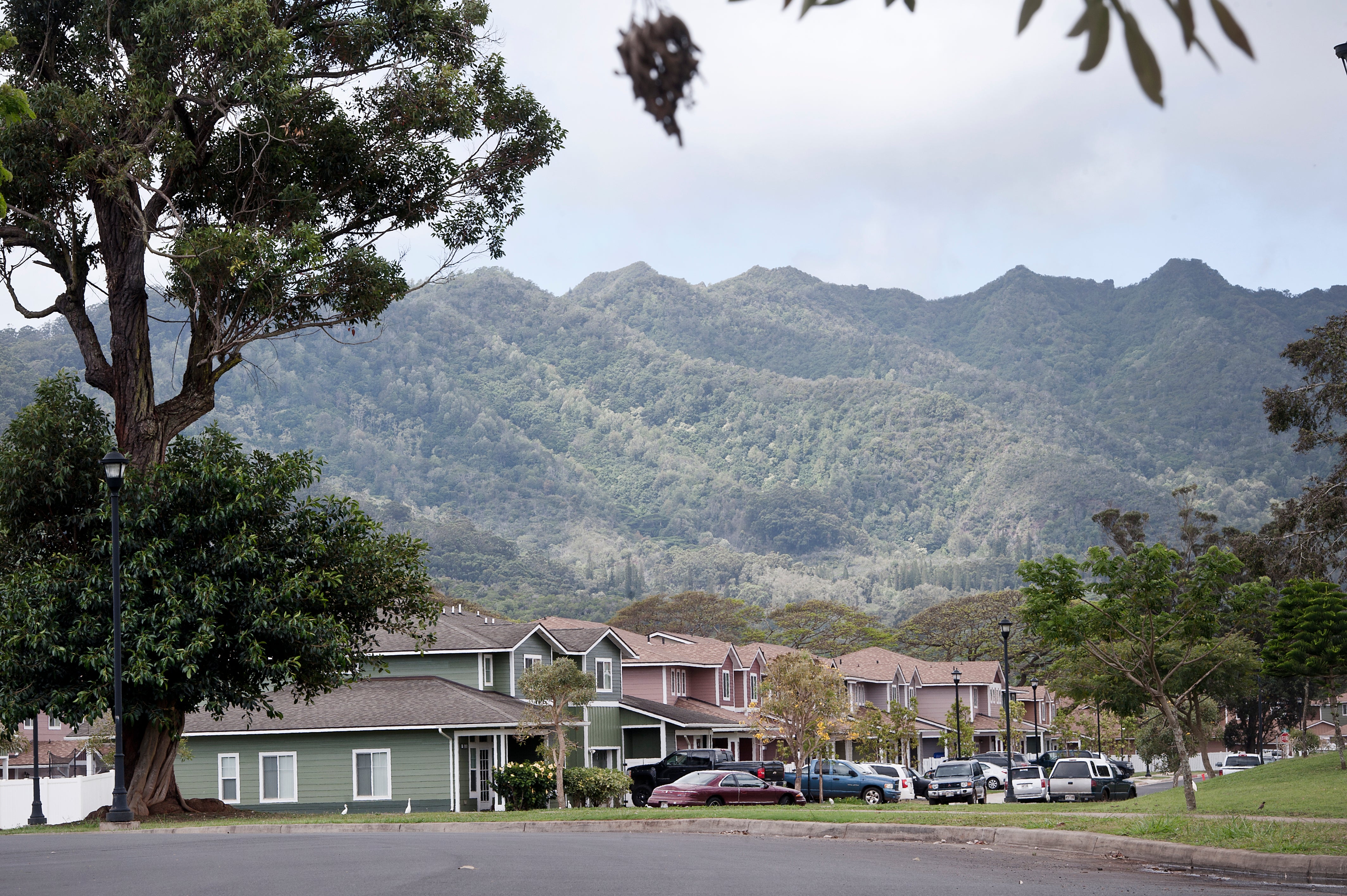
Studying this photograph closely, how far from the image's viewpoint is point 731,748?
62.0 metres

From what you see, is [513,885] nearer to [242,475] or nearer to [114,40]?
[242,475]

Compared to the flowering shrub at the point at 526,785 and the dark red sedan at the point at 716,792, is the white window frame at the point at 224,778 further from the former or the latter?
the dark red sedan at the point at 716,792

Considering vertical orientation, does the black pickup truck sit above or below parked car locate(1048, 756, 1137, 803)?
above

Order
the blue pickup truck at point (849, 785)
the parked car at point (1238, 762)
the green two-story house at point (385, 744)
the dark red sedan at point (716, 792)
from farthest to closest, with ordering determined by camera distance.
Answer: the parked car at point (1238, 762)
the blue pickup truck at point (849, 785)
the green two-story house at point (385, 744)
the dark red sedan at point (716, 792)

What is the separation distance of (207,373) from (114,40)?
23.0ft

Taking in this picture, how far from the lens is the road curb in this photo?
15469mm

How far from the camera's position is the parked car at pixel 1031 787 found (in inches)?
1834

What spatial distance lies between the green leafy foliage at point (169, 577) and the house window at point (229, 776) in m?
18.1

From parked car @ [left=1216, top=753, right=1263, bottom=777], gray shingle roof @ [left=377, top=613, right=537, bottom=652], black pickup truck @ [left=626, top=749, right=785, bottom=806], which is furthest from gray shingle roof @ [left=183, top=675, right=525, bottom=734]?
parked car @ [left=1216, top=753, right=1263, bottom=777]

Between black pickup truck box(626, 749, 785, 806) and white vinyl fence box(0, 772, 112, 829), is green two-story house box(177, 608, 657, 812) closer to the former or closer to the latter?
black pickup truck box(626, 749, 785, 806)

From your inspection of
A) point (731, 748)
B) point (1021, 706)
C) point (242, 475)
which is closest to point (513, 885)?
point (242, 475)

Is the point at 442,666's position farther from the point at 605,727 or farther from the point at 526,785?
the point at 526,785

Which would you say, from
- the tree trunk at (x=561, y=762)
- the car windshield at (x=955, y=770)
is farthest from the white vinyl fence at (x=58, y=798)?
the car windshield at (x=955, y=770)

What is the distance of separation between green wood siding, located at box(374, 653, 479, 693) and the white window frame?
5620 millimetres
